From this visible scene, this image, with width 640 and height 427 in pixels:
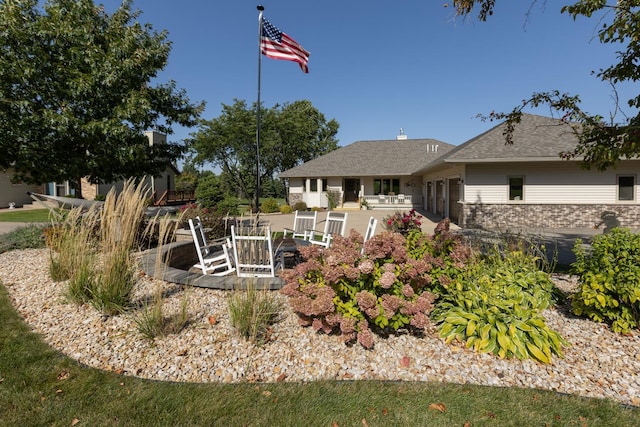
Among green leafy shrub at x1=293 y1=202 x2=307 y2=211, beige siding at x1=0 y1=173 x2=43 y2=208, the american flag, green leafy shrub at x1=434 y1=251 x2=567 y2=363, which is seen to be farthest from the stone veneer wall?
beige siding at x1=0 y1=173 x2=43 y2=208

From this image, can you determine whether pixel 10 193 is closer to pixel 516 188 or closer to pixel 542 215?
pixel 516 188

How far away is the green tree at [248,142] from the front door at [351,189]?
8950 mm

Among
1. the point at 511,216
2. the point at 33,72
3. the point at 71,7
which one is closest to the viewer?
the point at 33,72

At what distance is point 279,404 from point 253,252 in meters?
2.53

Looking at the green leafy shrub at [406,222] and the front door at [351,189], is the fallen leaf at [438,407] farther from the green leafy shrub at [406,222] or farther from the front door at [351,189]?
the front door at [351,189]

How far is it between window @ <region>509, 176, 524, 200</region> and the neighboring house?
10.4 metres

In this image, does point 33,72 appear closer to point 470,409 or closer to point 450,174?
point 470,409

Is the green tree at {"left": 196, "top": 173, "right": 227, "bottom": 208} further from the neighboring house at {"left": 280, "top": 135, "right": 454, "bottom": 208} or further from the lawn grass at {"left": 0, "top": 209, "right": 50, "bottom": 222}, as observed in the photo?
the neighboring house at {"left": 280, "top": 135, "right": 454, "bottom": 208}

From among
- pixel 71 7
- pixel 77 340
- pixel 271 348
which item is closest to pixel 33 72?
pixel 71 7

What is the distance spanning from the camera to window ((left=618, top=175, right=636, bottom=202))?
12867 millimetres

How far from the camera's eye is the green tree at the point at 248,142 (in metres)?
29.9

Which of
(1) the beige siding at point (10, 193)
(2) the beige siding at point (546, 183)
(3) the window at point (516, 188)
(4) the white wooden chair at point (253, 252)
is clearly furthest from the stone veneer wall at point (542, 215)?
(1) the beige siding at point (10, 193)

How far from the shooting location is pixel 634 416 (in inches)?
82.4

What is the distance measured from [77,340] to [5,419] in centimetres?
109
